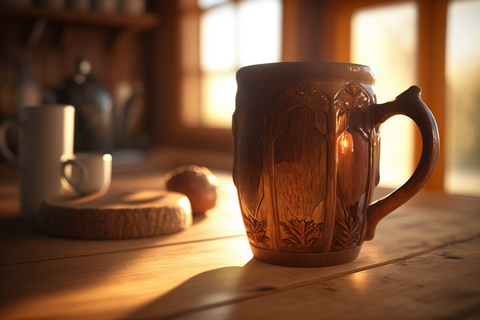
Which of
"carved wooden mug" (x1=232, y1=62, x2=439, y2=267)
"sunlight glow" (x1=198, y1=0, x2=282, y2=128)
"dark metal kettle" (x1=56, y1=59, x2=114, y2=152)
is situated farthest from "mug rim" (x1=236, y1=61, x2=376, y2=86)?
"sunlight glow" (x1=198, y1=0, x2=282, y2=128)

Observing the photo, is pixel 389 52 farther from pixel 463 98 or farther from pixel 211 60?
pixel 211 60

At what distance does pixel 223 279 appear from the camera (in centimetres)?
39

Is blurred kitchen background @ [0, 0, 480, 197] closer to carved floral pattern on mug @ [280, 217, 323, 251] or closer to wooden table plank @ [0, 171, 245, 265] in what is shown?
wooden table plank @ [0, 171, 245, 265]

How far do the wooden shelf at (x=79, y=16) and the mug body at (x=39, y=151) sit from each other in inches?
62.6

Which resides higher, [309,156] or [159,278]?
[309,156]

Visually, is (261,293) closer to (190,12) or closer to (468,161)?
(468,161)

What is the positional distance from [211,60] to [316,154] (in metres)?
2.37

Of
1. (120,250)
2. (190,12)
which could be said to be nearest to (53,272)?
(120,250)

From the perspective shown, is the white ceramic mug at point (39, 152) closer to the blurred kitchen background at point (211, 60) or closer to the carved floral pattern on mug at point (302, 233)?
the carved floral pattern on mug at point (302, 233)

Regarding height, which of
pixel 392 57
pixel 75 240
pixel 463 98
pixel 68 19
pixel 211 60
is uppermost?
pixel 68 19

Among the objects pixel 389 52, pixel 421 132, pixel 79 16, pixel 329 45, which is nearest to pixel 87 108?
pixel 79 16

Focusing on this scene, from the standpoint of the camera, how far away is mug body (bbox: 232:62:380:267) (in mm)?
397

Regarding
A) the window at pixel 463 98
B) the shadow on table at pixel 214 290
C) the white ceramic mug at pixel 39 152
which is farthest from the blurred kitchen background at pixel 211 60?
the shadow on table at pixel 214 290

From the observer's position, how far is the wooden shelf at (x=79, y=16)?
6.62 feet
